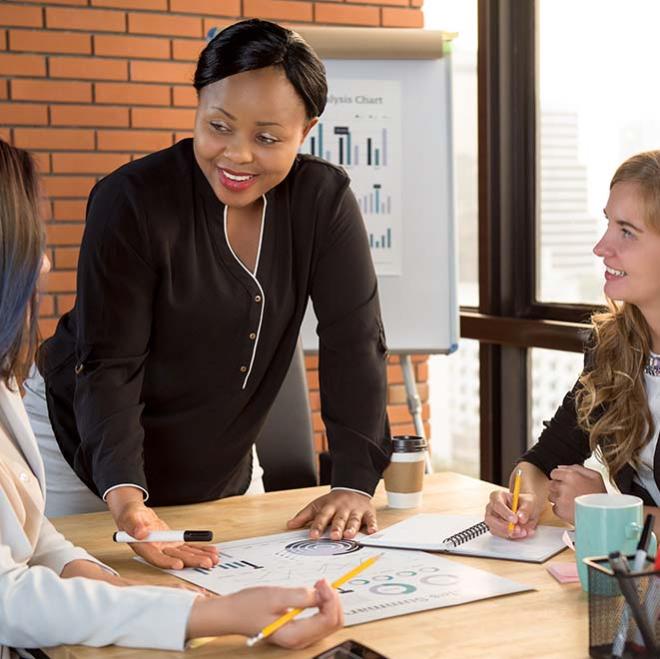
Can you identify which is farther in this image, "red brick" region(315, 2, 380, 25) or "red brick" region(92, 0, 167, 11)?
"red brick" region(315, 2, 380, 25)

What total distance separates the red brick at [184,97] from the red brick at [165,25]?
0.58 ft

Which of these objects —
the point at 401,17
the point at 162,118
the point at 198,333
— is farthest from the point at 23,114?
the point at 198,333

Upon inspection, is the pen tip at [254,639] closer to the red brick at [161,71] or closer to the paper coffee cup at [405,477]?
the paper coffee cup at [405,477]

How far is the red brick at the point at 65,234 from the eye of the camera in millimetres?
3443

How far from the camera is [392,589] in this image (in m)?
1.40

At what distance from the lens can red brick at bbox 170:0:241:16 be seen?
3539 millimetres

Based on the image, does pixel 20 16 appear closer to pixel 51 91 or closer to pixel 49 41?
pixel 49 41

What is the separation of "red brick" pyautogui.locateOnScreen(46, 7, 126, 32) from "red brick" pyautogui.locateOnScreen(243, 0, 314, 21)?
0.44m

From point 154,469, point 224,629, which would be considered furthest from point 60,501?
point 224,629

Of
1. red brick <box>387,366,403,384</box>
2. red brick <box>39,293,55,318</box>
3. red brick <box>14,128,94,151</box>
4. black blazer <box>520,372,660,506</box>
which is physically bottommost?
red brick <box>387,366,403,384</box>

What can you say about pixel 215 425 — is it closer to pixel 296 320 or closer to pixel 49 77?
pixel 296 320

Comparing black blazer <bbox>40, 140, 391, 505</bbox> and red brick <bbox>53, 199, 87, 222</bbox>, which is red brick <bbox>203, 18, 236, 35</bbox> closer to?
red brick <bbox>53, 199, 87, 222</bbox>

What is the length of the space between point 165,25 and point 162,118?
305 mm

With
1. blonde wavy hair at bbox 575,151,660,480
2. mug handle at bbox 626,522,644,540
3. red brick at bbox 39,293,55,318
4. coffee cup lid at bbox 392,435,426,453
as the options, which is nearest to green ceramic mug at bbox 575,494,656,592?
mug handle at bbox 626,522,644,540
